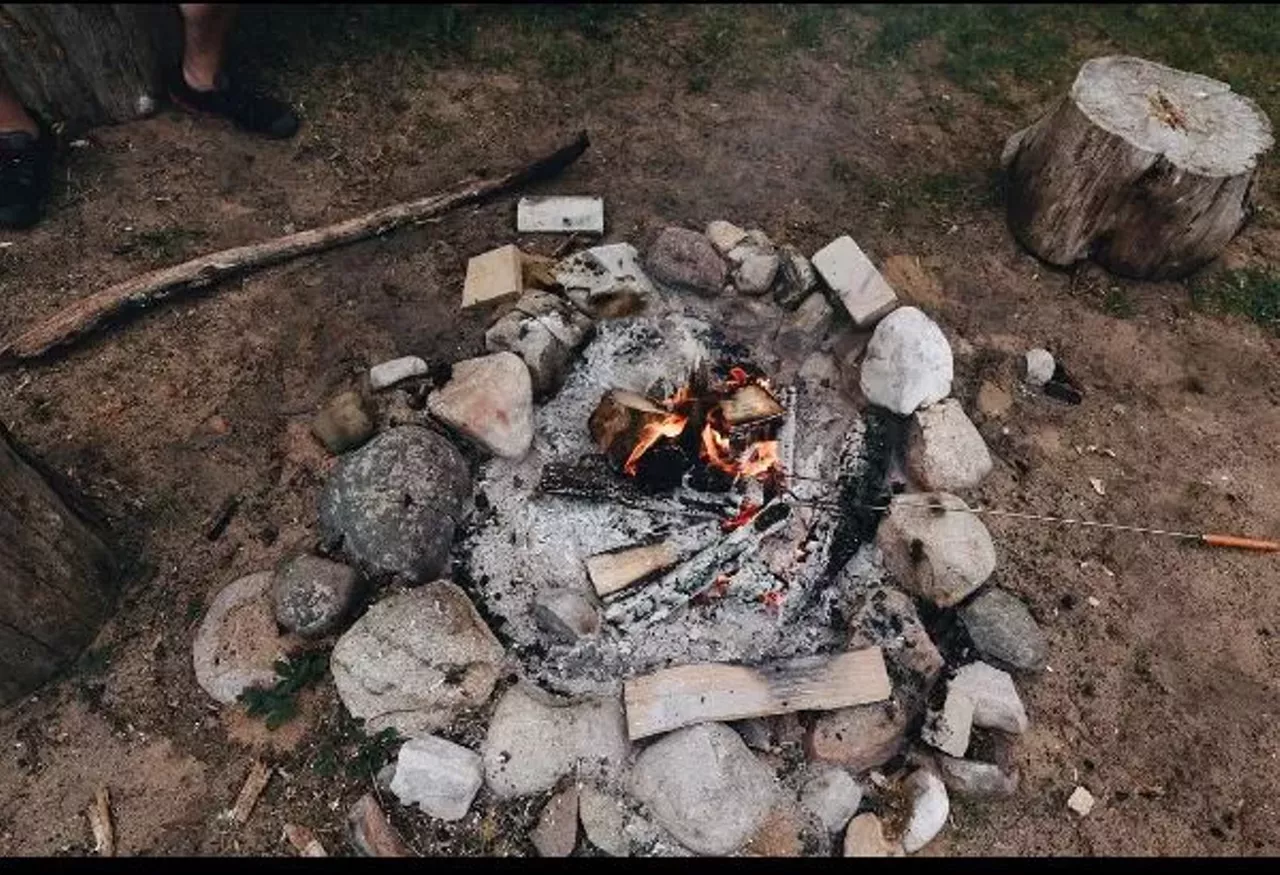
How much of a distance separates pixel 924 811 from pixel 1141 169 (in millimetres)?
3272

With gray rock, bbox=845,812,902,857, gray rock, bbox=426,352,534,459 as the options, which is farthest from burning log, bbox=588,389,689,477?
gray rock, bbox=845,812,902,857

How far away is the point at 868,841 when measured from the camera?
3512mm

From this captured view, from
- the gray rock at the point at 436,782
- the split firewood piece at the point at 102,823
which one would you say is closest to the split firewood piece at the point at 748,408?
the gray rock at the point at 436,782

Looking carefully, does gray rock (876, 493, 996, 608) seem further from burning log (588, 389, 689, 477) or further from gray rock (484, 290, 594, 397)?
gray rock (484, 290, 594, 397)

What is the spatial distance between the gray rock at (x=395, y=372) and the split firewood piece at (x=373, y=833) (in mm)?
1895

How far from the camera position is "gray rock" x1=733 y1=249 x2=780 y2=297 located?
4891 millimetres

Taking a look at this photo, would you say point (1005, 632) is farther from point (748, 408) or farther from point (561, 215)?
point (561, 215)

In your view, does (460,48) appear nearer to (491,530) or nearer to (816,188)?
(816,188)

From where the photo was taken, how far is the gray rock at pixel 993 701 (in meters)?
3.76

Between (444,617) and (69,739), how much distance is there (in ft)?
4.95

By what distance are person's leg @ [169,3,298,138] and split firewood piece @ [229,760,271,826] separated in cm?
383

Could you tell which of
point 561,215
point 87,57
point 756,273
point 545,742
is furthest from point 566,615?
point 87,57

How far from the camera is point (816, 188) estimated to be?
5.68 m

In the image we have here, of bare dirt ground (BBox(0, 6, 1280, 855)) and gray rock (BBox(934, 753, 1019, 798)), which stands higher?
bare dirt ground (BBox(0, 6, 1280, 855))
